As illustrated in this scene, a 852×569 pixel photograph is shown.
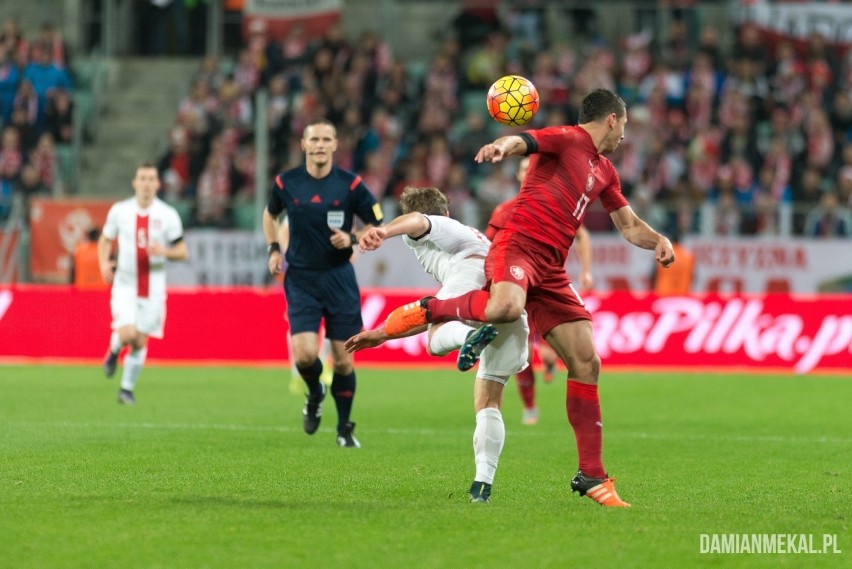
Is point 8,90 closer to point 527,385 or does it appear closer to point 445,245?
point 527,385

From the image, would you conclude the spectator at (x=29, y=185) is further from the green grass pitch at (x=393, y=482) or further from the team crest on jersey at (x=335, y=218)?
the team crest on jersey at (x=335, y=218)

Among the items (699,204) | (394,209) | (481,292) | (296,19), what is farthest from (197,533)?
(296,19)

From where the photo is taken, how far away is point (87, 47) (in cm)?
3056

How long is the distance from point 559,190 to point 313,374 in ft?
12.4

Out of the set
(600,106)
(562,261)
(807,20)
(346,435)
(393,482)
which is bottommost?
(346,435)

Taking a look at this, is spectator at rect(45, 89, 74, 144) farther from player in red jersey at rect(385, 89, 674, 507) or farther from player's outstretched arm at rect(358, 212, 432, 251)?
player in red jersey at rect(385, 89, 674, 507)

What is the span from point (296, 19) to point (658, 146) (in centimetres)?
750

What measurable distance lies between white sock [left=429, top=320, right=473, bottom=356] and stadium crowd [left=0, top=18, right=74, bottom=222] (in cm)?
1797

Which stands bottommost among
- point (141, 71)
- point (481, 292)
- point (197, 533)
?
point (197, 533)

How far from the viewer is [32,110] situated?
27.0m

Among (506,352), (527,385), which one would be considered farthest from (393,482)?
(527,385)

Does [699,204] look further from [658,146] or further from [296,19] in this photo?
[296,19]

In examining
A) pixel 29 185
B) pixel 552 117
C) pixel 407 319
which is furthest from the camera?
pixel 29 185

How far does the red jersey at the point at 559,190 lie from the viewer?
8.23 meters
